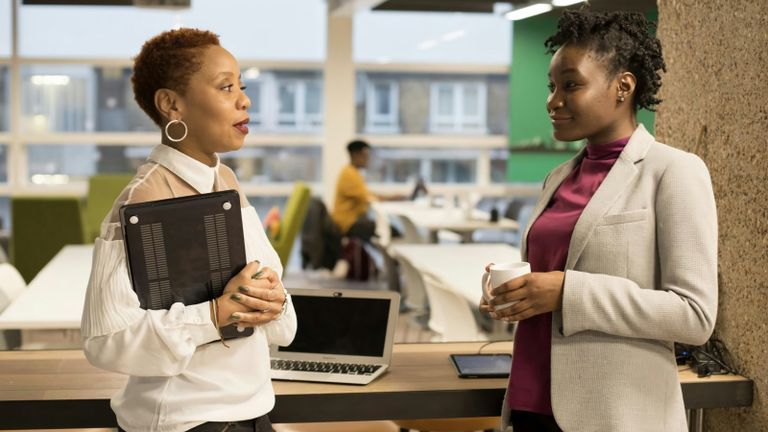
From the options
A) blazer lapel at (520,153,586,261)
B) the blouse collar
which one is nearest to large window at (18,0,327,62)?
blazer lapel at (520,153,586,261)

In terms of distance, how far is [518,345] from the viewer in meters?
1.87

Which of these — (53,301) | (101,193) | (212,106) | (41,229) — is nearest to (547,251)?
(212,106)

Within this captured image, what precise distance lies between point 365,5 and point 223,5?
166cm

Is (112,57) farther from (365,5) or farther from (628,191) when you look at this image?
(628,191)

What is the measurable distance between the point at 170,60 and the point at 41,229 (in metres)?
5.33

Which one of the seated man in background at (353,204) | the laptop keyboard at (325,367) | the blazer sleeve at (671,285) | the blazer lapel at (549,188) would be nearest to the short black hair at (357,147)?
the seated man in background at (353,204)

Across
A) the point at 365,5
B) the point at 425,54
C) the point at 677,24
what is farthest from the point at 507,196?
the point at 677,24

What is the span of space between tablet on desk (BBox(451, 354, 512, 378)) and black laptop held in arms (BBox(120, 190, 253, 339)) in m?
0.75

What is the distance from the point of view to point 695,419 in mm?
2305

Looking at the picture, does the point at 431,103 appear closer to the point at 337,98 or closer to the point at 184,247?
the point at 337,98

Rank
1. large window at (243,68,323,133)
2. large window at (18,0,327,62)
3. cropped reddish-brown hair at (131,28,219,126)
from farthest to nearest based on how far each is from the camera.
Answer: large window at (243,68,323,133), large window at (18,0,327,62), cropped reddish-brown hair at (131,28,219,126)

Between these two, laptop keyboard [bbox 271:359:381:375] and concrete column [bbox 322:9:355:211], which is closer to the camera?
laptop keyboard [bbox 271:359:381:375]

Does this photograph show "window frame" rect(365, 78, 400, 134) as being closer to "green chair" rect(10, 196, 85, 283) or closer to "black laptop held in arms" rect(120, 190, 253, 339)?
"green chair" rect(10, 196, 85, 283)

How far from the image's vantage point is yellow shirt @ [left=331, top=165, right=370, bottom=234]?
332 inches
